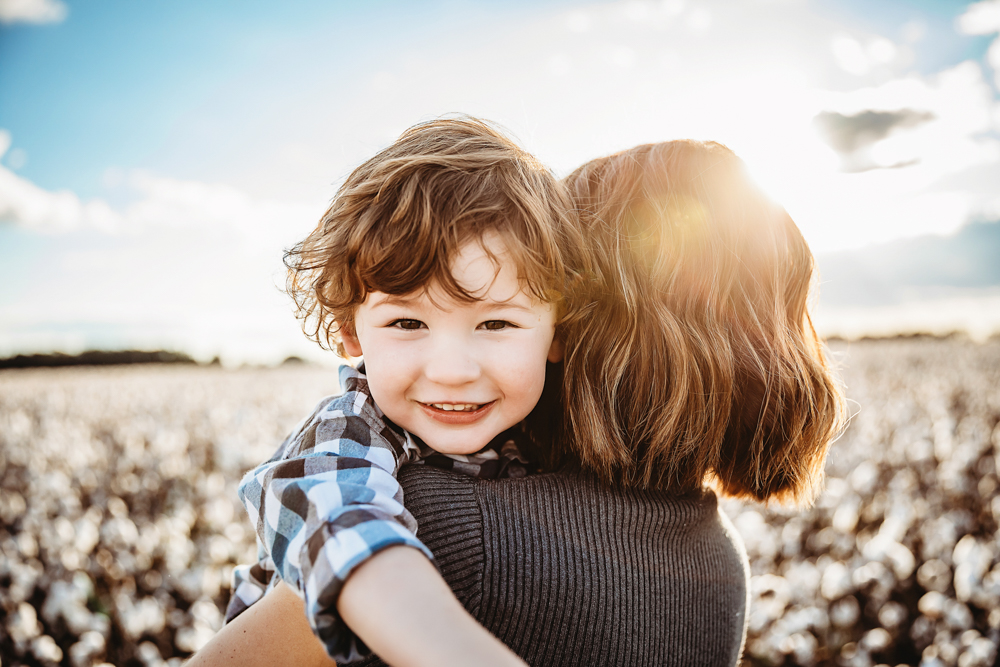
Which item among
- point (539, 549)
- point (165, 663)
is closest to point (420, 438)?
point (539, 549)

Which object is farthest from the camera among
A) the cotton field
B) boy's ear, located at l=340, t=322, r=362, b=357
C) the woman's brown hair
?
the cotton field

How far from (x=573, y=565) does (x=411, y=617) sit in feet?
1.54

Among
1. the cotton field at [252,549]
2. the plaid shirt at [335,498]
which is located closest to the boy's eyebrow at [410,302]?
the plaid shirt at [335,498]

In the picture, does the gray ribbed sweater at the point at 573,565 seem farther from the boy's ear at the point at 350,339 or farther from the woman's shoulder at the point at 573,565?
the boy's ear at the point at 350,339

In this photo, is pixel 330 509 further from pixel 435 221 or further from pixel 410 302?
pixel 435 221

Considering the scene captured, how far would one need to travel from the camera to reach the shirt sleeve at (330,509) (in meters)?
0.88

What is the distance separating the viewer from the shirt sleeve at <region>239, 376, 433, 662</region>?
0.88 m

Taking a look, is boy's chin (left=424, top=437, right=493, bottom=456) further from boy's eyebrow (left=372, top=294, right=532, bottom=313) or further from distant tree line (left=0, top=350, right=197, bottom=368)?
distant tree line (left=0, top=350, right=197, bottom=368)

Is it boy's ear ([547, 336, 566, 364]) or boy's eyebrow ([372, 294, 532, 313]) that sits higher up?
boy's eyebrow ([372, 294, 532, 313])

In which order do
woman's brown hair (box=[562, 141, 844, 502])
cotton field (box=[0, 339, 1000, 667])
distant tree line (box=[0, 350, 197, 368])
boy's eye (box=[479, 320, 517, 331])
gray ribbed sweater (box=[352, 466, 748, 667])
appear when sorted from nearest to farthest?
gray ribbed sweater (box=[352, 466, 748, 667])
boy's eye (box=[479, 320, 517, 331])
woman's brown hair (box=[562, 141, 844, 502])
cotton field (box=[0, 339, 1000, 667])
distant tree line (box=[0, 350, 197, 368])

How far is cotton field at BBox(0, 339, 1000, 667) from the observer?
292cm

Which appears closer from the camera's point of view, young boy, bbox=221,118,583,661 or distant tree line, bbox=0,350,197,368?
young boy, bbox=221,118,583,661

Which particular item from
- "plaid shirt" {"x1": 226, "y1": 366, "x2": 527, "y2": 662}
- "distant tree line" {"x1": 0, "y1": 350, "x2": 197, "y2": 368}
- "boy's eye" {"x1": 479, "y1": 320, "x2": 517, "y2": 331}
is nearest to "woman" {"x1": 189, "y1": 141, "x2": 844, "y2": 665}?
"plaid shirt" {"x1": 226, "y1": 366, "x2": 527, "y2": 662}

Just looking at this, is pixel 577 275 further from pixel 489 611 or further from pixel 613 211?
pixel 489 611
